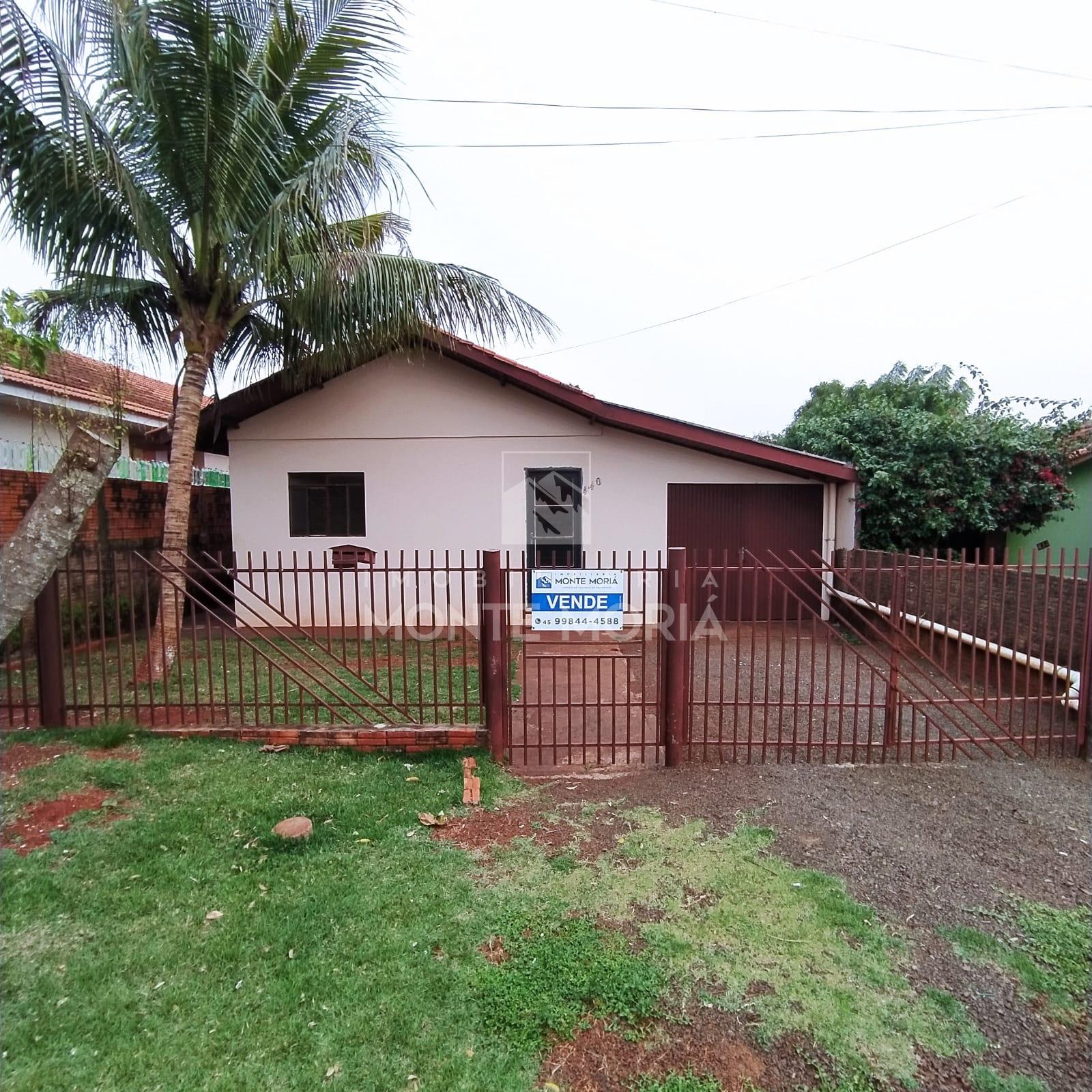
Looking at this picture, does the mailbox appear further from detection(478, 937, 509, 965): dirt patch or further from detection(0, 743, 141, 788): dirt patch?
detection(478, 937, 509, 965): dirt patch

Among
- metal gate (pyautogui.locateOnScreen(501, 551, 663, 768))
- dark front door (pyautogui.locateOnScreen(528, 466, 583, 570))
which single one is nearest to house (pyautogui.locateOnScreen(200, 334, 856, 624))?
dark front door (pyautogui.locateOnScreen(528, 466, 583, 570))

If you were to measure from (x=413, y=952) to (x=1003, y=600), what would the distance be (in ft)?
14.0

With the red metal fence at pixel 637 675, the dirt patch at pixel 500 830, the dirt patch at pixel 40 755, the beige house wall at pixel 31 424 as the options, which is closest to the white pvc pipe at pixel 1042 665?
the red metal fence at pixel 637 675

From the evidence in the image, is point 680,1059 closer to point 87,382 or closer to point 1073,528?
point 87,382

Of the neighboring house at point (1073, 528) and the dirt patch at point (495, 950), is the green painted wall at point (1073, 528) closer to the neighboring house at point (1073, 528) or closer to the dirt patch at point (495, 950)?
the neighboring house at point (1073, 528)

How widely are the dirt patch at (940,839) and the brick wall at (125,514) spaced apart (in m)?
6.96

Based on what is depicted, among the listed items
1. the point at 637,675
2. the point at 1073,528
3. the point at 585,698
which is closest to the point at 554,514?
the point at 637,675

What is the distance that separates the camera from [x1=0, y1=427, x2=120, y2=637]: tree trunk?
244cm

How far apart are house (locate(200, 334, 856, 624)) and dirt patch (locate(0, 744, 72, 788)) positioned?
4256 millimetres

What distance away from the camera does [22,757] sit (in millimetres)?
3947

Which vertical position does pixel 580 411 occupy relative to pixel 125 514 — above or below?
above

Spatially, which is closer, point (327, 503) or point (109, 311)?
point (109, 311)

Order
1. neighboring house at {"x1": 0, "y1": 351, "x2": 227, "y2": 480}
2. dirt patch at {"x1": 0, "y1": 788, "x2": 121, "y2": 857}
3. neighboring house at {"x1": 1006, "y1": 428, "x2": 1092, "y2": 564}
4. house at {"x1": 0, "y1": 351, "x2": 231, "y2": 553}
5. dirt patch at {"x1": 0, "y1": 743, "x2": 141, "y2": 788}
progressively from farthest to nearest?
neighboring house at {"x1": 1006, "y1": 428, "x2": 1092, "y2": 564}
neighboring house at {"x1": 0, "y1": 351, "x2": 227, "y2": 480}
house at {"x1": 0, "y1": 351, "x2": 231, "y2": 553}
dirt patch at {"x1": 0, "y1": 743, "x2": 141, "y2": 788}
dirt patch at {"x1": 0, "y1": 788, "x2": 121, "y2": 857}

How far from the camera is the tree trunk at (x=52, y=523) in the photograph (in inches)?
95.9
